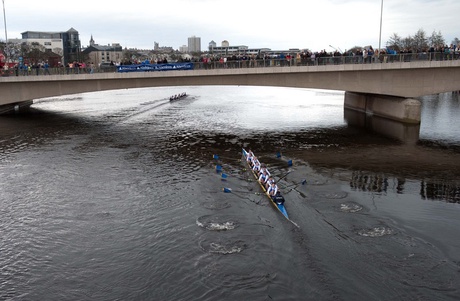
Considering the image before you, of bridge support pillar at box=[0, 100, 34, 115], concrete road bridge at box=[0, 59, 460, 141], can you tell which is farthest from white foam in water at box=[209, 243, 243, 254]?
bridge support pillar at box=[0, 100, 34, 115]

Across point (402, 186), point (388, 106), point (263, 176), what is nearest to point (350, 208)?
point (263, 176)

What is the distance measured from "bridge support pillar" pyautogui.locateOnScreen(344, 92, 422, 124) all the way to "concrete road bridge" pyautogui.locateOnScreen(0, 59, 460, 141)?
0.11 m

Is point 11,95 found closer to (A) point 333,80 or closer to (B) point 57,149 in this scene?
(B) point 57,149

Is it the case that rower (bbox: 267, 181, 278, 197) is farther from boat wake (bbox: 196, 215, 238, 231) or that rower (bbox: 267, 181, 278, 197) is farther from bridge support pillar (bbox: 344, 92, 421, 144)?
→ bridge support pillar (bbox: 344, 92, 421, 144)

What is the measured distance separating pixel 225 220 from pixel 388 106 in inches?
1454

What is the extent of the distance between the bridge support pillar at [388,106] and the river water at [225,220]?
587 cm

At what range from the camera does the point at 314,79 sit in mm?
45812

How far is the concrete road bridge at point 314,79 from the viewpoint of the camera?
4338 cm

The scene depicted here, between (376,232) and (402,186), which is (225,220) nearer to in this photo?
(376,232)

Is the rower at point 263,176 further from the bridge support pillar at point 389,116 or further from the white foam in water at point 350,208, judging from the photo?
the bridge support pillar at point 389,116

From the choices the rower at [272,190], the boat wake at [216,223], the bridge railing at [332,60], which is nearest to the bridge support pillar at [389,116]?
the bridge railing at [332,60]

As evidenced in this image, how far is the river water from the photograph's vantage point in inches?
610

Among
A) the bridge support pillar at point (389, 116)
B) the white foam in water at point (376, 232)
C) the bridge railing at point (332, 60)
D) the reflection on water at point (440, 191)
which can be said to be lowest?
the white foam in water at point (376, 232)

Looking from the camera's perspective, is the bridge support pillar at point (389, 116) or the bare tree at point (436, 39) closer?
the bridge support pillar at point (389, 116)
